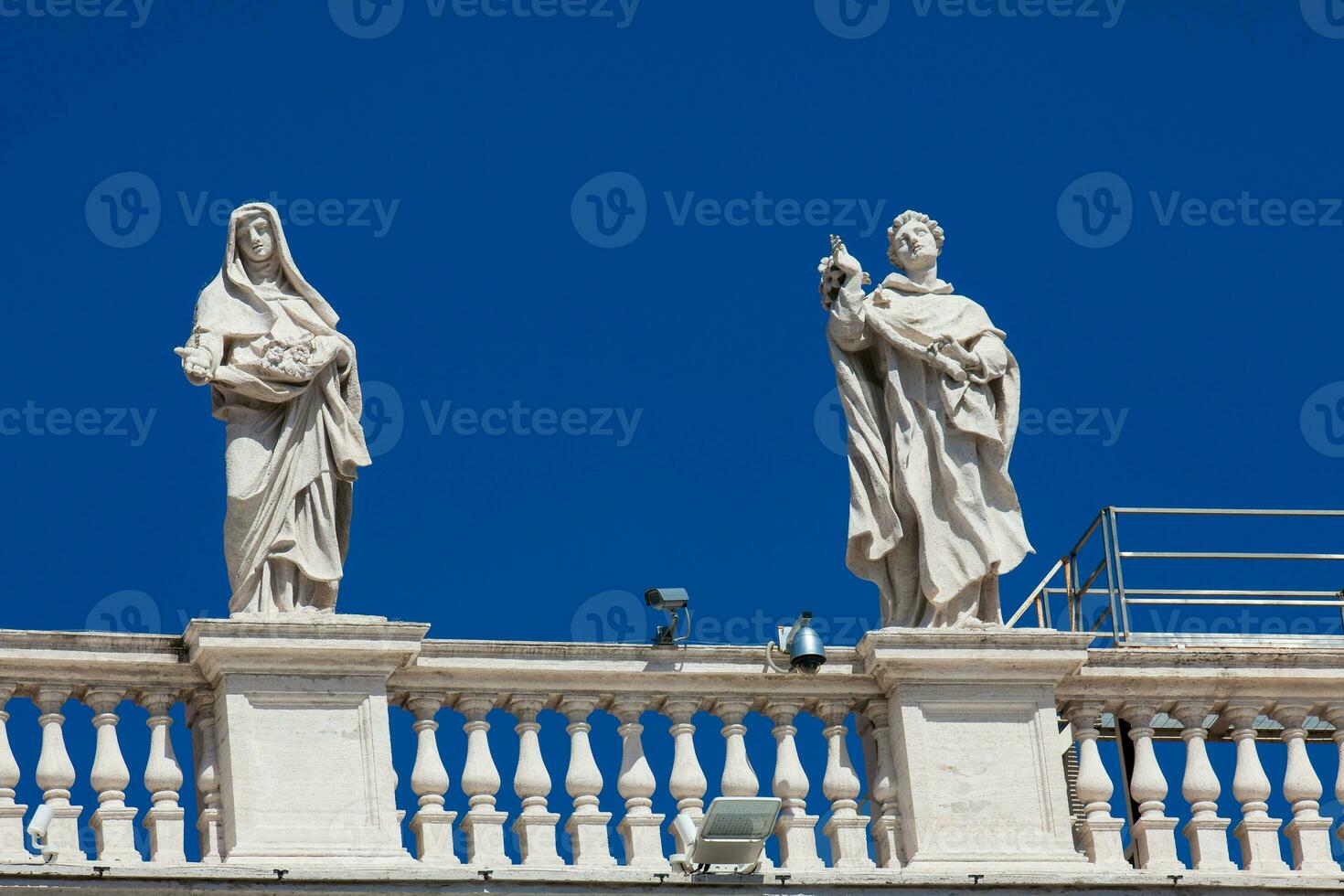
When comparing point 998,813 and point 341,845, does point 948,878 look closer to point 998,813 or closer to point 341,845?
point 998,813

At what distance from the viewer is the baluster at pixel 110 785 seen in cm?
2077

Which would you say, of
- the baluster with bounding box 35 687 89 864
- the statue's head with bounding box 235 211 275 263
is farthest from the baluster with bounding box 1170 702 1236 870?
the baluster with bounding box 35 687 89 864

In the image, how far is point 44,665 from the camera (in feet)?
69.1

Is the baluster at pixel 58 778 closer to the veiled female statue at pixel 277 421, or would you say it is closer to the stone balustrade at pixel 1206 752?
the veiled female statue at pixel 277 421

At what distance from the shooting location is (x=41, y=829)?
20.3m

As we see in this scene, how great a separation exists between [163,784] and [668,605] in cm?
337

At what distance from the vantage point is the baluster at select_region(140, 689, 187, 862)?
20891mm

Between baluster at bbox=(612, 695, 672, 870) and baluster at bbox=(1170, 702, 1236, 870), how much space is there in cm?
343

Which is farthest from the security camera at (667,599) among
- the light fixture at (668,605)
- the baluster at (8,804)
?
the baluster at (8,804)

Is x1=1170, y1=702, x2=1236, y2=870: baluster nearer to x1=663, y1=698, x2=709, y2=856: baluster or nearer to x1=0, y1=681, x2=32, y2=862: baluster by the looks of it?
x1=663, y1=698, x2=709, y2=856: baluster

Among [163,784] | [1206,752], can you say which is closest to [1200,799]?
[1206,752]

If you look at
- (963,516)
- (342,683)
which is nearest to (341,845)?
(342,683)

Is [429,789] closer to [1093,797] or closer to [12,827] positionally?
[12,827]

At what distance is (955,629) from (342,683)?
13.0 ft
